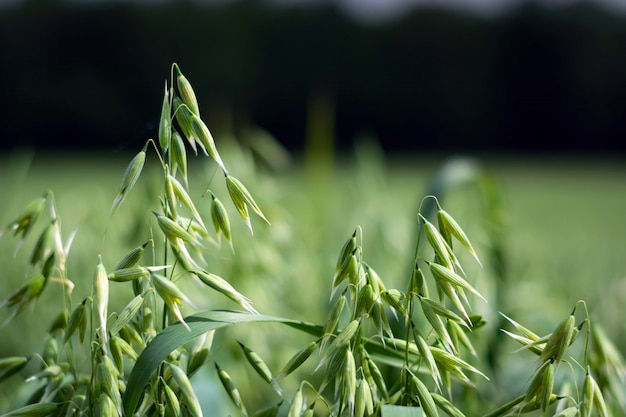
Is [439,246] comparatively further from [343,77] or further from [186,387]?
[343,77]

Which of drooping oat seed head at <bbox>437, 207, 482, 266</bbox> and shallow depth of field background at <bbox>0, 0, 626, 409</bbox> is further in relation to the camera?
shallow depth of field background at <bbox>0, 0, 626, 409</bbox>

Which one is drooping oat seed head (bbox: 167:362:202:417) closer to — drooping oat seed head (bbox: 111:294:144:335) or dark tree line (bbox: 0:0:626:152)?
drooping oat seed head (bbox: 111:294:144:335)

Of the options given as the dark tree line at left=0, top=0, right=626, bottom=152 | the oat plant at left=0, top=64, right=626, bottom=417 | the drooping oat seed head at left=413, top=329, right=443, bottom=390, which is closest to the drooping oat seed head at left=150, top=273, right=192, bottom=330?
the oat plant at left=0, top=64, right=626, bottom=417

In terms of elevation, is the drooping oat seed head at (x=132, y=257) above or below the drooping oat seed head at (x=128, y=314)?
above

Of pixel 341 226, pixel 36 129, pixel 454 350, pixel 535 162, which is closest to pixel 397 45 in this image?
pixel 535 162

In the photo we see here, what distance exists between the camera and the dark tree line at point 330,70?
882cm

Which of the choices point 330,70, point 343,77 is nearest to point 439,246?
point 330,70

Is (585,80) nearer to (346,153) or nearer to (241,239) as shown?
(346,153)

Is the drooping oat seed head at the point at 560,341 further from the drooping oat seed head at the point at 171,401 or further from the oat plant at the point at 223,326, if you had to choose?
the drooping oat seed head at the point at 171,401

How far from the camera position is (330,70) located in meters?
8.99

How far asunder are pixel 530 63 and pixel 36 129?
585 centimetres

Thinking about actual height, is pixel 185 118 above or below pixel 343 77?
below

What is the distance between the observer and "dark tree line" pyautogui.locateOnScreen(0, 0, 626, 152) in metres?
8.82

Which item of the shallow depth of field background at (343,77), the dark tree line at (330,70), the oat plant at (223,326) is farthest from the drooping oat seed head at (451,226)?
the dark tree line at (330,70)
